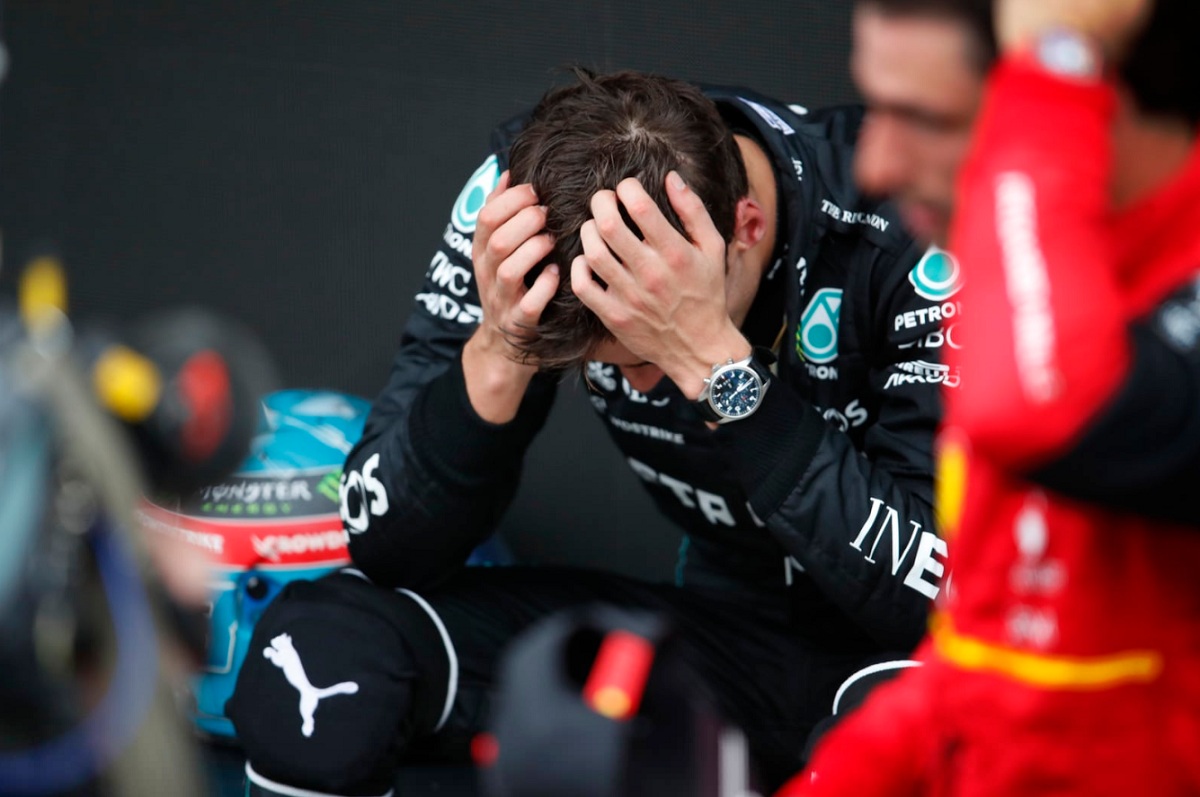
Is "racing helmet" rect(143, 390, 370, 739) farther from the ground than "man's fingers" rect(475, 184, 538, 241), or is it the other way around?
"man's fingers" rect(475, 184, 538, 241)

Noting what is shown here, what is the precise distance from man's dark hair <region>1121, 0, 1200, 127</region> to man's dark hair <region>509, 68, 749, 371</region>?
58 cm

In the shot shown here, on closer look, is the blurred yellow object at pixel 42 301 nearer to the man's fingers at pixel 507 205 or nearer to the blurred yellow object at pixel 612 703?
the blurred yellow object at pixel 612 703

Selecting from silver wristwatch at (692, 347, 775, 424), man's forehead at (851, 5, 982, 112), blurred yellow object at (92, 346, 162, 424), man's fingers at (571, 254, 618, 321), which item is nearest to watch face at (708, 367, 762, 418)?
silver wristwatch at (692, 347, 775, 424)

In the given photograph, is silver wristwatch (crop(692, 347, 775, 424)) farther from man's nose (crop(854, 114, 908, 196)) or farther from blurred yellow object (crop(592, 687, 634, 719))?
blurred yellow object (crop(592, 687, 634, 719))

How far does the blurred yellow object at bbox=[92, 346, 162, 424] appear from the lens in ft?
2.27

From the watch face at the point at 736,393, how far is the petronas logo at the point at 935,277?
0.73ft

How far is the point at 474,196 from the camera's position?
5.09 ft

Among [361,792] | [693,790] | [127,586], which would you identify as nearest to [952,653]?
[693,790]

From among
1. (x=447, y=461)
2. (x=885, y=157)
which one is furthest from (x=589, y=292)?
(x=885, y=157)

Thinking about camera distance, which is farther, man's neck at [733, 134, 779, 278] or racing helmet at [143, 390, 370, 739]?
racing helmet at [143, 390, 370, 739]

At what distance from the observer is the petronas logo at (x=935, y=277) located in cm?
135

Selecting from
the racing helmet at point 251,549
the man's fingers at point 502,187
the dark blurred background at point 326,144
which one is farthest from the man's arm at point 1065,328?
the dark blurred background at point 326,144

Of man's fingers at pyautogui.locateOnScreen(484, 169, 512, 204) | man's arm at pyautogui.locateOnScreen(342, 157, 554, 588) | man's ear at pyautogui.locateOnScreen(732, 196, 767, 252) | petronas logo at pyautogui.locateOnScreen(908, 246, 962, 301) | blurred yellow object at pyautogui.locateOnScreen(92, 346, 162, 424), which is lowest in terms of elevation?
man's arm at pyautogui.locateOnScreen(342, 157, 554, 588)

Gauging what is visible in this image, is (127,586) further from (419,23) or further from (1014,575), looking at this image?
(419,23)
